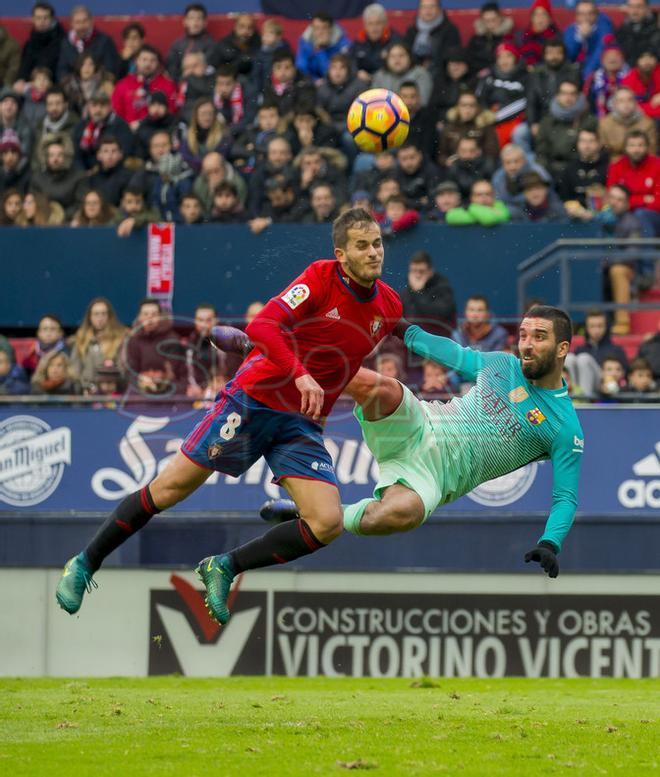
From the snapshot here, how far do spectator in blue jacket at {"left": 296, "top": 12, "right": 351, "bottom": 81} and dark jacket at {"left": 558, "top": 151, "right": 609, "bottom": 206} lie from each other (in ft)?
11.9

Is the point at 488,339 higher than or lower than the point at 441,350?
higher

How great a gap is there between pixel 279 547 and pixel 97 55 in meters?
12.2

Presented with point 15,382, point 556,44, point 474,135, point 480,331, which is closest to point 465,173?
point 474,135

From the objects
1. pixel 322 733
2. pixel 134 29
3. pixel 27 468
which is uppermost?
pixel 134 29

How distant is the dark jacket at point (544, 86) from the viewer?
1758 centimetres

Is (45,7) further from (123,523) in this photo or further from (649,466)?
(123,523)

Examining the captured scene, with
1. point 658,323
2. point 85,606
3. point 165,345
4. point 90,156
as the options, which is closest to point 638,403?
point 658,323

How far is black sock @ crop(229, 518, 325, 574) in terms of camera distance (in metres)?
9.22

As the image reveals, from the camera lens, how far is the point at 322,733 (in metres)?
9.02

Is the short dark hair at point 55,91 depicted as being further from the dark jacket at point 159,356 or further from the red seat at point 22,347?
the dark jacket at point 159,356

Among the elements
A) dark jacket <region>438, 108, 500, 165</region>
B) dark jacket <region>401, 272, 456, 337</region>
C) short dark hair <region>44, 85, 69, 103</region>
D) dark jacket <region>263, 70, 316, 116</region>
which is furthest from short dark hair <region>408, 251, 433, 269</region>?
short dark hair <region>44, 85, 69, 103</region>

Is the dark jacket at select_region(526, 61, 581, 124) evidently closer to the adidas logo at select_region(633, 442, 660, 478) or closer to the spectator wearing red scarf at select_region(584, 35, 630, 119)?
the spectator wearing red scarf at select_region(584, 35, 630, 119)

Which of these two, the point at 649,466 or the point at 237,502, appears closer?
the point at 649,466

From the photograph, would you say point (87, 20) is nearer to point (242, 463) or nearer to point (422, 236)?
point (422, 236)
